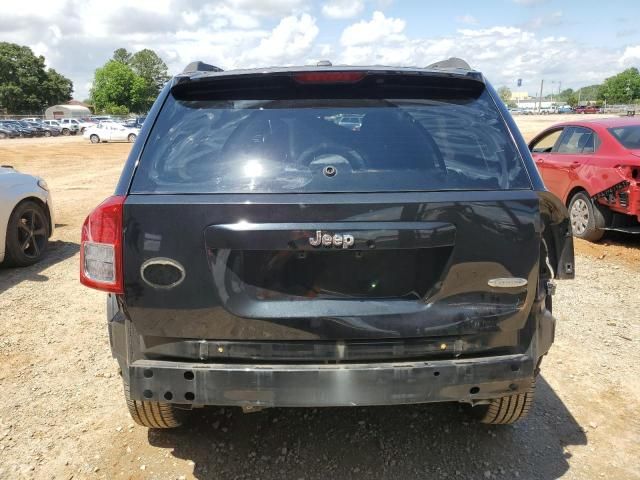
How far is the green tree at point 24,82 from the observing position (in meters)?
92.9

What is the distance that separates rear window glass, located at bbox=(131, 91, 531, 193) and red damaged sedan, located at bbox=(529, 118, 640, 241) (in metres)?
4.88

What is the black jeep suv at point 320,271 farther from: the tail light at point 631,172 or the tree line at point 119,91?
the tree line at point 119,91

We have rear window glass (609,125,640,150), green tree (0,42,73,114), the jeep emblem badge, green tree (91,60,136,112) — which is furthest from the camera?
green tree (0,42,73,114)

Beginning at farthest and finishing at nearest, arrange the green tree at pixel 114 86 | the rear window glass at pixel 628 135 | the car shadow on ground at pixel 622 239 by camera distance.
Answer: the green tree at pixel 114 86, the car shadow on ground at pixel 622 239, the rear window glass at pixel 628 135

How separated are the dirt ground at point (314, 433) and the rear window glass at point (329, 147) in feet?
4.81

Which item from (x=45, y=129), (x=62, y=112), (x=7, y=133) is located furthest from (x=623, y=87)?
(x=7, y=133)

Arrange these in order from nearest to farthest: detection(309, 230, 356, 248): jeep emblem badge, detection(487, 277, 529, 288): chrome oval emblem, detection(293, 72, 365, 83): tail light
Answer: detection(309, 230, 356, 248): jeep emblem badge, detection(487, 277, 529, 288): chrome oval emblem, detection(293, 72, 365, 83): tail light

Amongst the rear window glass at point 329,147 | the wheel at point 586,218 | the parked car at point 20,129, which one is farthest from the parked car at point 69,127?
the rear window glass at point 329,147

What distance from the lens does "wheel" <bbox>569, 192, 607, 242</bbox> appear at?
6973 millimetres

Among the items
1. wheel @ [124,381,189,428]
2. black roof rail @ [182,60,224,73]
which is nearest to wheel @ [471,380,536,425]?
wheel @ [124,381,189,428]

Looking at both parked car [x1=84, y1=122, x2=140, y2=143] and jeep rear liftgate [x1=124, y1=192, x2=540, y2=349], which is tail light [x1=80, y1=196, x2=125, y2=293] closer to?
jeep rear liftgate [x1=124, y1=192, x2=540, y2=349]

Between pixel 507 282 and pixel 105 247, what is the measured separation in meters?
1.66

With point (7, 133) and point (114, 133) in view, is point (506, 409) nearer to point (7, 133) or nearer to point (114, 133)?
point (114, 133)

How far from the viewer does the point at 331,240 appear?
6.93ft
